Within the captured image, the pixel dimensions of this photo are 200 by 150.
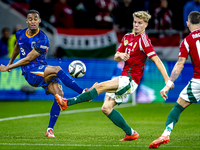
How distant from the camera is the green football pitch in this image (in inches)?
218

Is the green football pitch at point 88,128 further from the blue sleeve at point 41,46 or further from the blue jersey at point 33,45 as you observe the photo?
the blue sleeve at point 41,46

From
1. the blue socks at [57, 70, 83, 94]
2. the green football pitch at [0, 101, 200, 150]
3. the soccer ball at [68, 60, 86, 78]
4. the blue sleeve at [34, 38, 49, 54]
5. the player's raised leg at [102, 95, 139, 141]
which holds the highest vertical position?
the blue sleeve at [34, 38, 49, 54]

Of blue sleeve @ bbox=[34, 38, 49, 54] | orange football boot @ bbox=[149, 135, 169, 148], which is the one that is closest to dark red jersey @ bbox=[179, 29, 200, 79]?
orange football boot @ bbox=[149, 135, 169, 148]

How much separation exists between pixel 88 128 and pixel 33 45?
209 centimetres

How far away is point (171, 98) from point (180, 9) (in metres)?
5.01

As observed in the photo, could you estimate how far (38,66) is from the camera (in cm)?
661

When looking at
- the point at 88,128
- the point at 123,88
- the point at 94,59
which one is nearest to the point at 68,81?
the point at 123,88

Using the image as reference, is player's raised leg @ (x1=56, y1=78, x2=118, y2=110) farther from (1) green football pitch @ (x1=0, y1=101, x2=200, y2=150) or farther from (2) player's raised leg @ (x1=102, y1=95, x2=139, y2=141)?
(1) green football pitch @ (x1=0, y1=101, x2=200, y2=150)

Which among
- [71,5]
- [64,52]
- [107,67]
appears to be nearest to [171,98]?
[107,67]

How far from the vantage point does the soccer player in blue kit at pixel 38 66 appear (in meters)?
6.46

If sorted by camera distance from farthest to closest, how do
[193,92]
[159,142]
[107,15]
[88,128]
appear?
[107,15] < [88,128] < [193,92] < [159,142]

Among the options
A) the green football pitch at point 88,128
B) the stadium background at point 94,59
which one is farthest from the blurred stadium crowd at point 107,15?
the green football pitch at point 88,128

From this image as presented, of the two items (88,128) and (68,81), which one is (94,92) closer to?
(68,81)

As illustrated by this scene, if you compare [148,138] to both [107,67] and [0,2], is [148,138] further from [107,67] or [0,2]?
[0,2]
